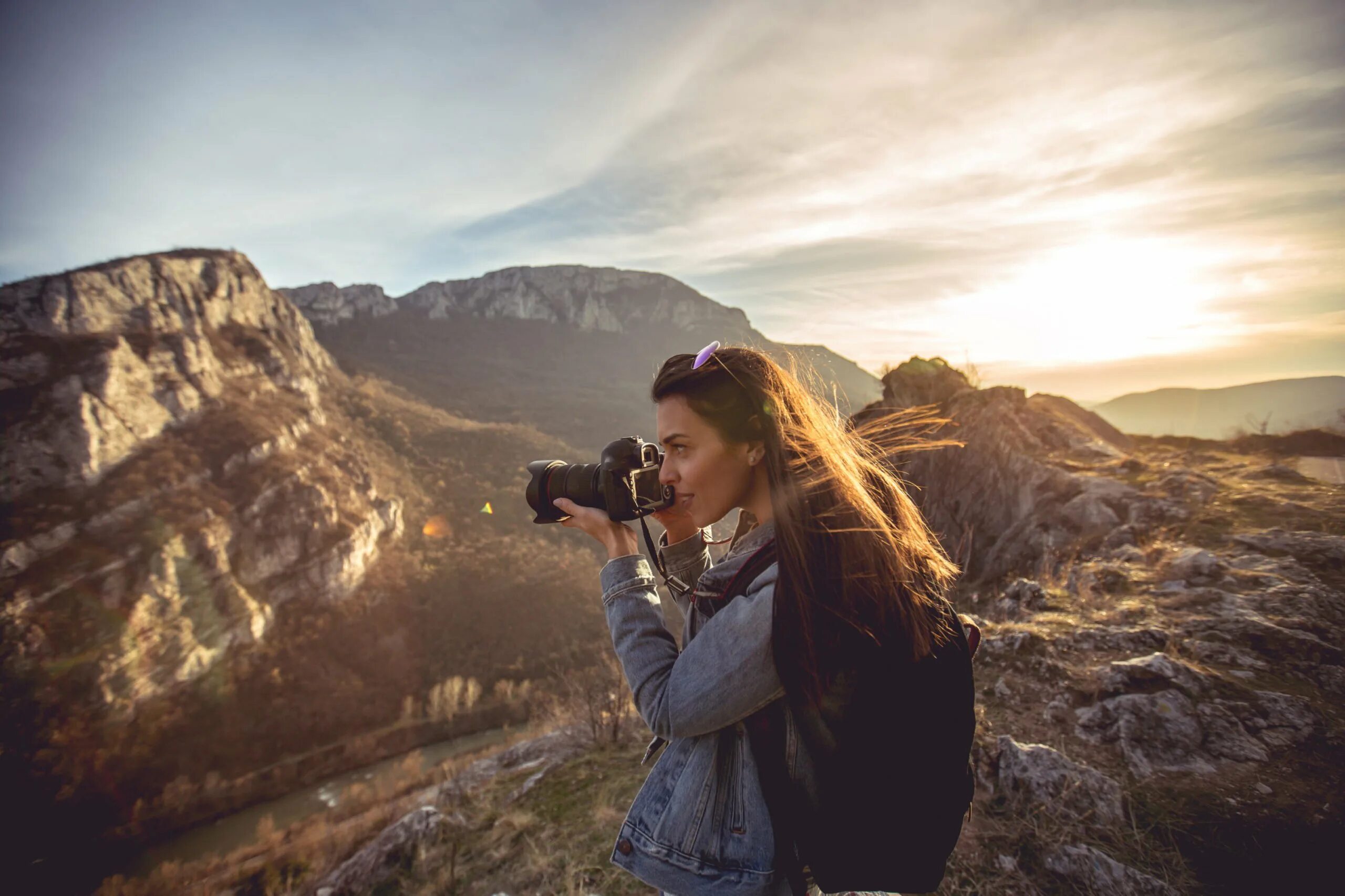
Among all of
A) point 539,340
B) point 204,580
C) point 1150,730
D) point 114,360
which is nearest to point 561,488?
point 1150,730

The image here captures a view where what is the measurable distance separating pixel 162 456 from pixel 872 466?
2397 inches

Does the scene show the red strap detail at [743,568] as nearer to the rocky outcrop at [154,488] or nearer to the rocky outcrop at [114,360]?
the rocky outcrop at [154,488]

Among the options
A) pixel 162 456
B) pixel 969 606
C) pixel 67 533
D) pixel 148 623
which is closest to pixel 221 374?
pixel 162 456

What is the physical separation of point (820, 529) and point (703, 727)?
18.2 inches

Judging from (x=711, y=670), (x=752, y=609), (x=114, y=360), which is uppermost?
(x=114, y=360)

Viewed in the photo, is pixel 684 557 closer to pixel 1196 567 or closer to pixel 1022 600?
pixel 1022 600

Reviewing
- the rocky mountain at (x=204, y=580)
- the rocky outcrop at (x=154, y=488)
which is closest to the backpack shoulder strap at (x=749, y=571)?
the rocky mountain at (x=204, y=580)

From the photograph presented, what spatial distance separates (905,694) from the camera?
2.93 ft

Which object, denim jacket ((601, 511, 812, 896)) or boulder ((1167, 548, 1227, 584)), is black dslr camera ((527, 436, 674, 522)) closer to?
denim jacket ((601, 511, 812, 896))

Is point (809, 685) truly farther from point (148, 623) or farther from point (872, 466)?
point (148, 623)

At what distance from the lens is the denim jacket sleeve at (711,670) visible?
93 centimetres

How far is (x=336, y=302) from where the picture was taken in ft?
387

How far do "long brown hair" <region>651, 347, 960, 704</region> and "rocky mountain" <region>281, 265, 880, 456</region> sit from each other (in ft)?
242

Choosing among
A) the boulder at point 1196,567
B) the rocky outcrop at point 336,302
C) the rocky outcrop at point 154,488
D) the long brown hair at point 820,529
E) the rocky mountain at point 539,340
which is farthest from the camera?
the rocky outcrop at point 336,302
